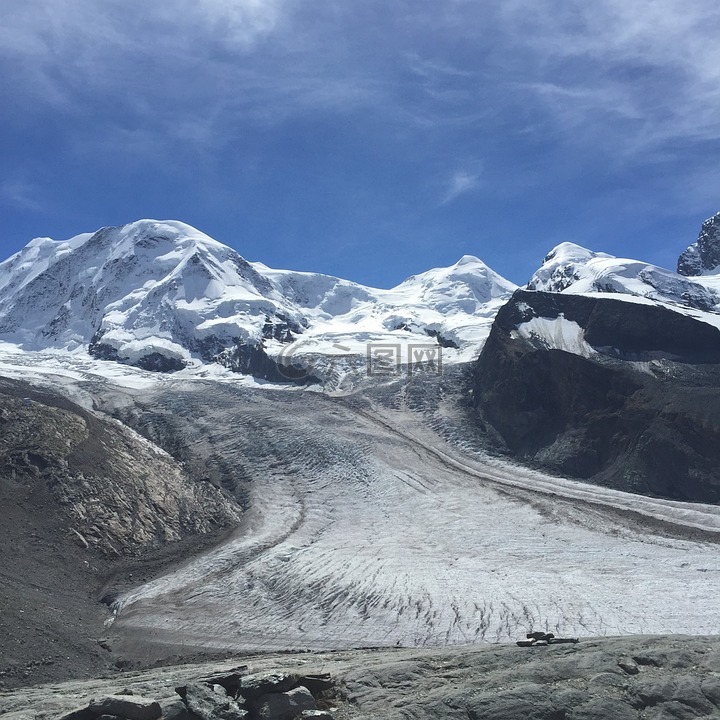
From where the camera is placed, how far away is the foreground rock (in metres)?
14.7

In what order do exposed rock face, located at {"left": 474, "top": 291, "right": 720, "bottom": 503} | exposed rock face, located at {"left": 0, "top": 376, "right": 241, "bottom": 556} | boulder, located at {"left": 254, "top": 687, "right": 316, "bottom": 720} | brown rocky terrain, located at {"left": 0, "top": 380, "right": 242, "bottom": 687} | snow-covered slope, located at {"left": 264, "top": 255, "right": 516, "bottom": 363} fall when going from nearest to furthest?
1. boulder, located at {"left": 254, "top": 687, "right": 316, "bottom": 720}
2. brown rocky terrain, located at {"left": 0, "top": 380, "right": 242, "bottom": 687}
3. exposed rock face, located at {"left": 0, "top": 376, "right": 241, "bottom": 556}
4. exposed rock face, located at {"left": 474, "top": 291, "right": 720, "bottom": 503}
5. snow-covered slope, located at {"left": 264, "top": 255, "right": 516, "bottom": 363}

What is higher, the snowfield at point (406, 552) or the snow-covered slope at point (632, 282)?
the snow-covered slope at point (632, 282)

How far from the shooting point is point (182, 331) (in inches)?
5148

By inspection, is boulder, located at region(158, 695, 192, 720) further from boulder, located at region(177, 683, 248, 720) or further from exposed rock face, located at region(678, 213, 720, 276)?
exposed rock face, located at region(678, 213, 720, 276)

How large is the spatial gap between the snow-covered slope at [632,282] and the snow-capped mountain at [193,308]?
18.9 m

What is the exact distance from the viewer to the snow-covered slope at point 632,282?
127 meters

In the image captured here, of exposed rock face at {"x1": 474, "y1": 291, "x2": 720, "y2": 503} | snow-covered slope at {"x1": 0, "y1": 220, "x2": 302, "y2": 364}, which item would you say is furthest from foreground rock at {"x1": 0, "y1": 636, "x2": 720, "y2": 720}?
snow-covered slope at {"x1": 0, "y1": 220, "x2": 302, "y2": 364}

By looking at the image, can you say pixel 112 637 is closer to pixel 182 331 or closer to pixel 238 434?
pixel 238 434

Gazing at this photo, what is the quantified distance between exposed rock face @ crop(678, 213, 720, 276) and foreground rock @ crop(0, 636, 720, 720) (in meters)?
164

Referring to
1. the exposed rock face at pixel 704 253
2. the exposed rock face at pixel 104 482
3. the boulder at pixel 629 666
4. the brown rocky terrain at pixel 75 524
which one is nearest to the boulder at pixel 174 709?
the boulder at pixel 629 666

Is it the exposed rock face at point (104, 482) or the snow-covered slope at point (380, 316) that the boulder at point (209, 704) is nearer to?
the exposed rock face at point (104, 482)

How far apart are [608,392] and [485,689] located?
56.8 m

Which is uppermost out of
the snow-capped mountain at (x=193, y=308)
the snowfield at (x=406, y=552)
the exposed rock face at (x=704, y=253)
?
the exposed rock face at (x=704, y=253)

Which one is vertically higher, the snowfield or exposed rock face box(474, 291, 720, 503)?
exposed rock face box(474, 291, 720, 503)
